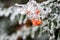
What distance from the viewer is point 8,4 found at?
7.36 feet

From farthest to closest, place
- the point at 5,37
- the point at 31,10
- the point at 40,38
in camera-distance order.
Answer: the point at 5,37 < the point at 40,38 < the point at 31,10

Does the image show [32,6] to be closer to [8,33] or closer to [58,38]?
[58,38]

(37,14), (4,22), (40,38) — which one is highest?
(37,14)

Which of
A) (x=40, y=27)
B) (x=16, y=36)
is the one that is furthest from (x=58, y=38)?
(x=16, y=36)

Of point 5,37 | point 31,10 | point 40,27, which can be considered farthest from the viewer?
point 5,37

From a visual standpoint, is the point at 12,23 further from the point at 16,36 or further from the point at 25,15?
the point at 25,15

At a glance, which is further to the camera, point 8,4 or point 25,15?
point 8,4

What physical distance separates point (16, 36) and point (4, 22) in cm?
23

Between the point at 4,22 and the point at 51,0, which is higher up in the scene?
the point at 51,0

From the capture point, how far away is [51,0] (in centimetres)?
159

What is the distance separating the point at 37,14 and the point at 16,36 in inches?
28.5

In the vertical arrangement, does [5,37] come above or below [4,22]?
below

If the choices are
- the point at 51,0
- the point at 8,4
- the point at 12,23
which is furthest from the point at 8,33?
the point at 51,0

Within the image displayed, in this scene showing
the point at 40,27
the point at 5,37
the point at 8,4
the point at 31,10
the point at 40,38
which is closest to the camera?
the point at 31,10
